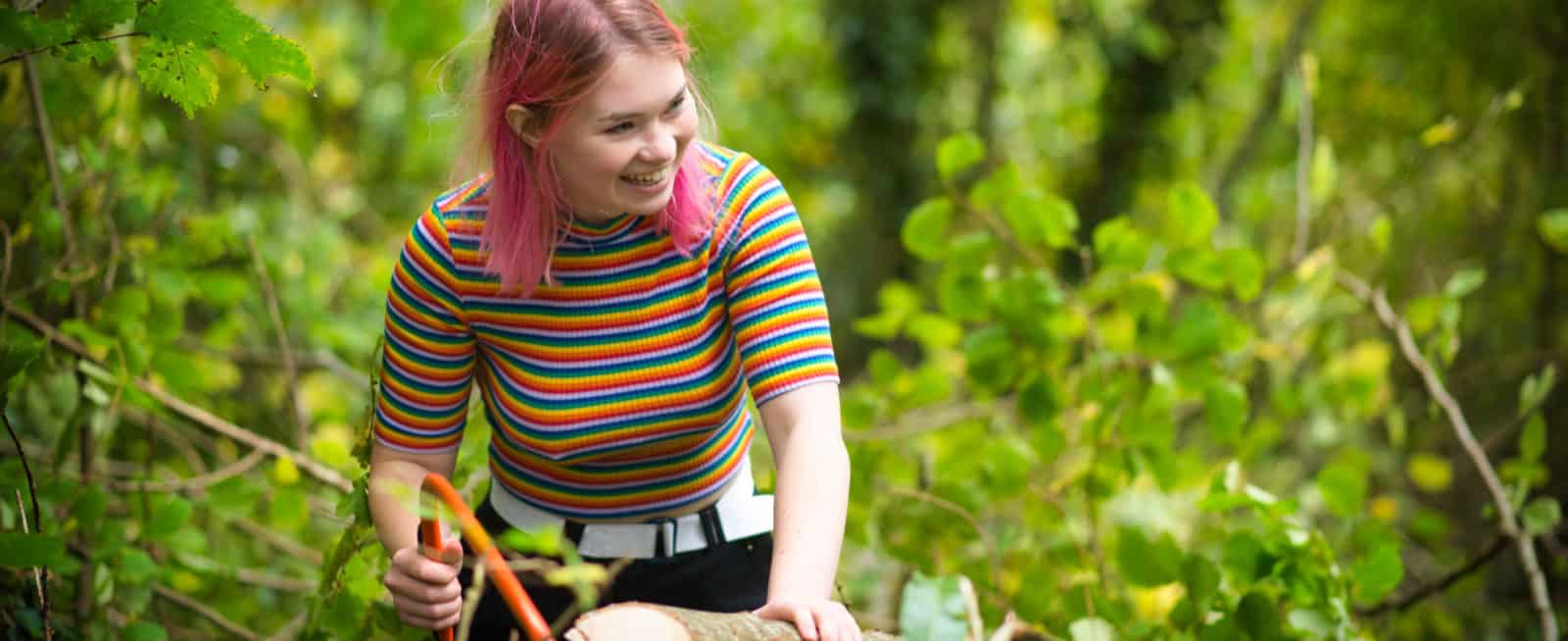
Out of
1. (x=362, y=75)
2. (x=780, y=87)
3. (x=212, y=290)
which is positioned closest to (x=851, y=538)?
(x=212, y=290)

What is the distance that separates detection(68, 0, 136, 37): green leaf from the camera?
1.30m

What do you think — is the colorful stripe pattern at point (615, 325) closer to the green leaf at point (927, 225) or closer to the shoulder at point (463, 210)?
the shoulder at point (463, 210)

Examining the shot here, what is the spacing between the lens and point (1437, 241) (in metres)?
5.22

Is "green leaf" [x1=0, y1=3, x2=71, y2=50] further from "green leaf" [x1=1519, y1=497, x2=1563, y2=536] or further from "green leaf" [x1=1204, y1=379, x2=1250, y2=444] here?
"green leaf" [x1=1519, y1=497, x2=1563, y2=536]

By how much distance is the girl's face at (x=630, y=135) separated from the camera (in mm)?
1361

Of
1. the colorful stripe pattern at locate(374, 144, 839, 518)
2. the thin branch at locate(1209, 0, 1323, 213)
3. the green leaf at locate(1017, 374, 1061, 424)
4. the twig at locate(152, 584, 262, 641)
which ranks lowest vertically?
the twig at locate(152, 584, 262, 641)

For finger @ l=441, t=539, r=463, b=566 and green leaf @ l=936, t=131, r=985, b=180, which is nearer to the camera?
finger @ l=441, t=539, r=463, b=566

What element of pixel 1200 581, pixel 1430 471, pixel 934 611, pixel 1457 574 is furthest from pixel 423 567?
pixel 1430 471

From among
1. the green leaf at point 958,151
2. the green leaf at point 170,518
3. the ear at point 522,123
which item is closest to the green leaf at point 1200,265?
the green leaf at point 958,151

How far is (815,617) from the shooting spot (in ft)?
4.06

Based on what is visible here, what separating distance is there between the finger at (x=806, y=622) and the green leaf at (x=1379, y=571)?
1.10 metres

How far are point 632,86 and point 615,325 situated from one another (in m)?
0.28

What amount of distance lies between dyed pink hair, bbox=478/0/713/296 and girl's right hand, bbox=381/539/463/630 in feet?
1.02

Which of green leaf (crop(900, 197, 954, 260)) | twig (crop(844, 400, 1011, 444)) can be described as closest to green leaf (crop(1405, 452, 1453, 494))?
twig (crop(844, 400, 1011, 444))
